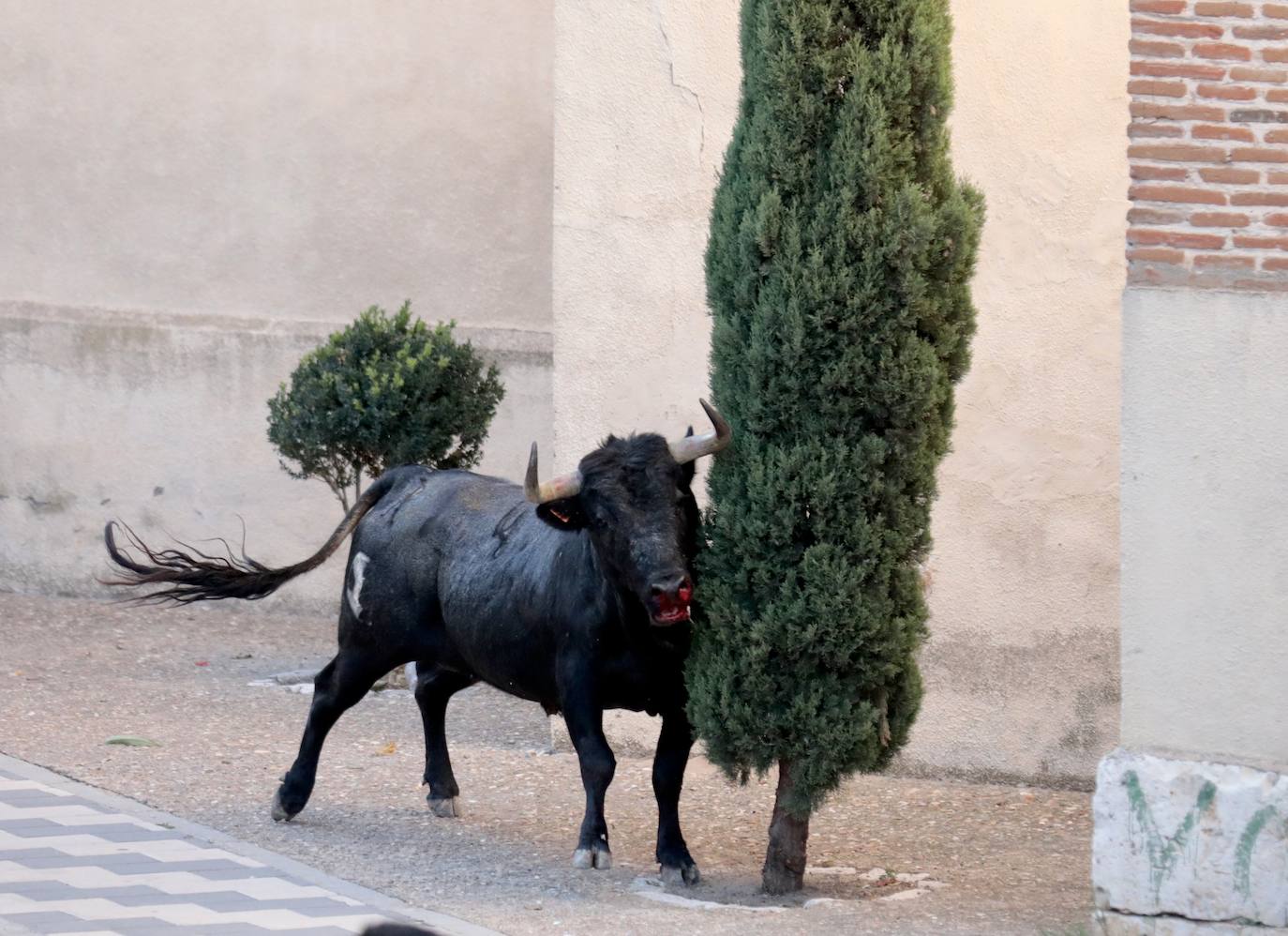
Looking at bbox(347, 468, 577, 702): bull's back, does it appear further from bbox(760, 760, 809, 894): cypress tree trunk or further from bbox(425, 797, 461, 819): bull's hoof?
bbox(760, 760, 809, 894): cypress tree trunk

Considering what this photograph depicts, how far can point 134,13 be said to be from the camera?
14.1 meters

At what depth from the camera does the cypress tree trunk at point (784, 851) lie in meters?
7.22

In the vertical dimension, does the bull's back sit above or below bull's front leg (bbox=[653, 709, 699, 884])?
above

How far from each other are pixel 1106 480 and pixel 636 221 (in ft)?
9.18

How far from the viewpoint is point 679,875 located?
7.29m

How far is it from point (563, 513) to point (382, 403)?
379 cm

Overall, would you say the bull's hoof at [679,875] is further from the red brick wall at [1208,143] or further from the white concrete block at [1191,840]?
the red brick wall at [1208,143]

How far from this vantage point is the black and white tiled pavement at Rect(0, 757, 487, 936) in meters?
6.32

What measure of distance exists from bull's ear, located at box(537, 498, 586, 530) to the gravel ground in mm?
1388

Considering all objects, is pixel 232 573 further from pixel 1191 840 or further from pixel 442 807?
pixel 1191 840

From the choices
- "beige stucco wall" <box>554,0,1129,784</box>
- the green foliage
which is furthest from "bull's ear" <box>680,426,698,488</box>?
the green foliage

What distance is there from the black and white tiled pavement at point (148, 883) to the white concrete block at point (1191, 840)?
2.16 metres

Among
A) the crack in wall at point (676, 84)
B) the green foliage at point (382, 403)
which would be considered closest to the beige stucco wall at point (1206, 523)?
the crack in wall at point (676, 84)

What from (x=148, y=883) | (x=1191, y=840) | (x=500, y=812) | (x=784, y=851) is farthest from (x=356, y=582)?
(x=1191, y=840)
